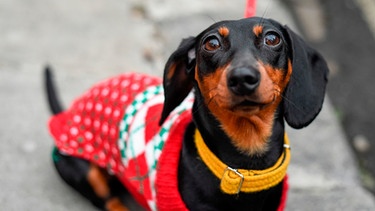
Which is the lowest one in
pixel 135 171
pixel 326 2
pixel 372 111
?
pixel 372 111

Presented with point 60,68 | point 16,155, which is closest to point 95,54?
point 60,68

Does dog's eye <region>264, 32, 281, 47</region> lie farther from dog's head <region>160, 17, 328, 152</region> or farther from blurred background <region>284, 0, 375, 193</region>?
blurred background <region>284, 0, 375, 193</region>

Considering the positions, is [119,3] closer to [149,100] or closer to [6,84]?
[6,84]

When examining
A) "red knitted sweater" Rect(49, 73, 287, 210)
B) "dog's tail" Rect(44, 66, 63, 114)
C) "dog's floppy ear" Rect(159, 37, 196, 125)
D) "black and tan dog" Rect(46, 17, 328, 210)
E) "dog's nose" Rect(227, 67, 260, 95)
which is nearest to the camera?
"dog's nose" Rect(227, 67, 260, 95)

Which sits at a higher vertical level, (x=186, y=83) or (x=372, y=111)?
(x=186, y=83)

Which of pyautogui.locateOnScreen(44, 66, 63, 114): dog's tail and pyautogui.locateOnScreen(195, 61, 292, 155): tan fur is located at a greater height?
pyautogui.locateOnScreen(195, 61, 292, 155): tan fur

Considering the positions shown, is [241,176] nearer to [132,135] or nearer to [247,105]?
[247,105]

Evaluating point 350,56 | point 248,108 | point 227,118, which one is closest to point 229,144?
point 227,118

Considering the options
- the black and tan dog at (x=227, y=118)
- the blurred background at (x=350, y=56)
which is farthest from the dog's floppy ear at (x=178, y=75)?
the blurred background at (x=350, y=56)

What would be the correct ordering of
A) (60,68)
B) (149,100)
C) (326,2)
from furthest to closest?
(326,2) → (60,68) → (149,100)

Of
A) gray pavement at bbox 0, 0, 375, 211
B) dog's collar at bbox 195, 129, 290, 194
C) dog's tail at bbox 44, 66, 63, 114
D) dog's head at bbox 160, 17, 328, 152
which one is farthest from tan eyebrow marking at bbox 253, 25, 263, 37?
dog's tail at bbox 44, 66, 63, 114

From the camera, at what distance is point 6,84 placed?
4.00 meters

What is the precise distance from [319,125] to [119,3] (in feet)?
6.30

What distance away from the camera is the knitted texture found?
2.78 m
